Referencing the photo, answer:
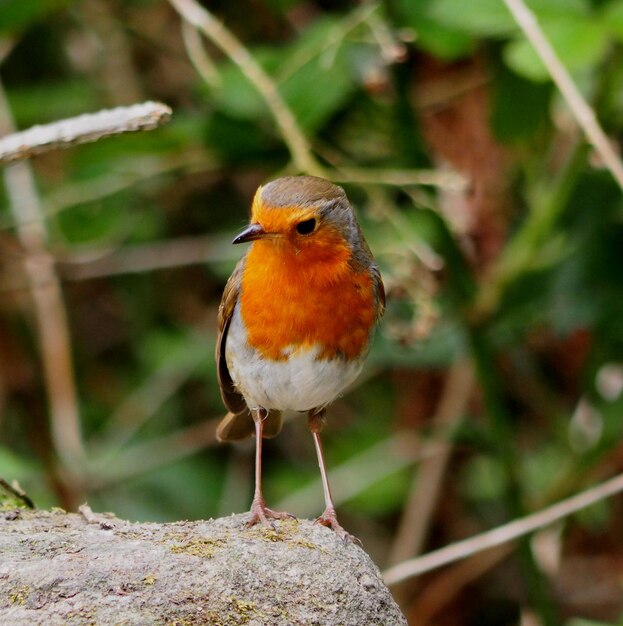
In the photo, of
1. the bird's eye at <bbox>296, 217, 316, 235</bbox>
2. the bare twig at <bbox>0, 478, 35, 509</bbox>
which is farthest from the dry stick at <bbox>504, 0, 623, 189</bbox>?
the bare twig at <bbox>0, 478, 35, 509</bbox>

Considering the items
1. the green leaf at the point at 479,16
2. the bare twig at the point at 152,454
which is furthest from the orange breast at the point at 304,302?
the bare twig at the point at 152,454

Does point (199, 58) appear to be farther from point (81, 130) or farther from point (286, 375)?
point (286, 375)

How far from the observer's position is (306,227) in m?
3.09

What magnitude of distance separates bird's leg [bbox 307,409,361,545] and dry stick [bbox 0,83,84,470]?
187cm

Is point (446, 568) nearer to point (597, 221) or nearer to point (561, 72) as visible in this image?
point (597, 221)

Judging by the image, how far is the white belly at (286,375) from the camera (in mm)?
3047

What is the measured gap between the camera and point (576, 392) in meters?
5.79

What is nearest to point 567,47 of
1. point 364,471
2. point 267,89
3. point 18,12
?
point 267,89

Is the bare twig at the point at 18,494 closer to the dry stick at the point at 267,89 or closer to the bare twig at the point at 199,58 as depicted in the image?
the dry stick at the point at 267,89

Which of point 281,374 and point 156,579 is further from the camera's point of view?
point 281,374

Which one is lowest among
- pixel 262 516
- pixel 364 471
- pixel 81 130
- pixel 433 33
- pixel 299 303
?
pixel 262 516

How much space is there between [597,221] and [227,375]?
1.70 meters

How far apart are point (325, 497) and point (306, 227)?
776 millimetres

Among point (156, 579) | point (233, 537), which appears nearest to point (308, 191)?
point (233, 537)
